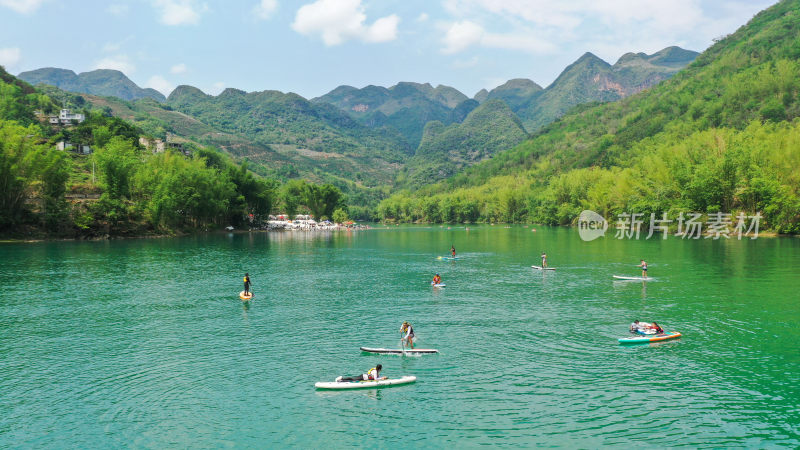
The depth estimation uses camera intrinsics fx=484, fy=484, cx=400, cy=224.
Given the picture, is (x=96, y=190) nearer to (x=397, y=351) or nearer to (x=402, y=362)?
(x=397, y=351)

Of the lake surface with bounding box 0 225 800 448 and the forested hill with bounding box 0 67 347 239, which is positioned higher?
the forested hill with bounding box 0 67 347 239

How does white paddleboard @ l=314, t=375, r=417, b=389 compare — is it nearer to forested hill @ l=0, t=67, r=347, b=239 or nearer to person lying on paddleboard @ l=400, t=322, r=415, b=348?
person lying on paddleboard @ l=400, t=322, r=415, b=348

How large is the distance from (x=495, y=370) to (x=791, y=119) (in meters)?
223

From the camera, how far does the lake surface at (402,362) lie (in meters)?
22.7

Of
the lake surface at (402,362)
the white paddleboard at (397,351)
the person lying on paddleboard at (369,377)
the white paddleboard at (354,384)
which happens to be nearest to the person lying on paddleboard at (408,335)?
the white paddleboard at (397,351)

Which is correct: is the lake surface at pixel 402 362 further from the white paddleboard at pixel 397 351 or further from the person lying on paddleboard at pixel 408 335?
the person lying on paddleboard at pixel 408 335

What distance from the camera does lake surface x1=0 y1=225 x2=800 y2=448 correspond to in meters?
22.7

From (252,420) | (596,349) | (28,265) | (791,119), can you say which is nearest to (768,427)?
(596,349)

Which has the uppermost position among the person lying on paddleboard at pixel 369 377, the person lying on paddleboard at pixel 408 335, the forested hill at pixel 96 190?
the forested hill at pixel 96 190

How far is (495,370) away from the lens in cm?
3012

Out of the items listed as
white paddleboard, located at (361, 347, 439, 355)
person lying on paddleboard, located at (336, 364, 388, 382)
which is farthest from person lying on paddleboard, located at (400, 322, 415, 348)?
person lying on paddleboard, located at (336, 364, 388, 382)

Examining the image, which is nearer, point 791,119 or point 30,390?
point 30,390

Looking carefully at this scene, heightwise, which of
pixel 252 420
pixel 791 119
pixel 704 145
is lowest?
pixel 252 420

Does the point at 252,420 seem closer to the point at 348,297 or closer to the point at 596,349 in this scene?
the point at 596,349
